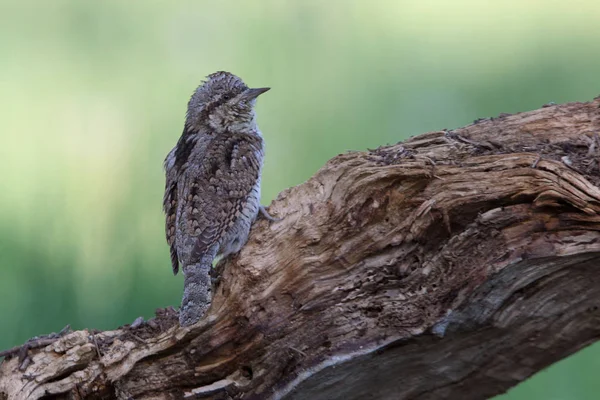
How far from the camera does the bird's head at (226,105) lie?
3717mm

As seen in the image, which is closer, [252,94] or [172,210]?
[172,210]

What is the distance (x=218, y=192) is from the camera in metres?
3.28

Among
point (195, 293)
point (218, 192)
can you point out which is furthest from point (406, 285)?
point (218, 192)

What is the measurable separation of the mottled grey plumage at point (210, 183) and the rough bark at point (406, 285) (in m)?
0.12

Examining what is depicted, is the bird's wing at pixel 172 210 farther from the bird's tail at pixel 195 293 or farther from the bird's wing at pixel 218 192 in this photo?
the bird's tail at pixel 195 293

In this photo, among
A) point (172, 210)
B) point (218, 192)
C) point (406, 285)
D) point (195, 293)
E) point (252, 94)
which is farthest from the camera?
point (252, 94)

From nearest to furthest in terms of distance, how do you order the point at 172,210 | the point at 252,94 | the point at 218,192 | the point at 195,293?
1. the point at 195,293
2. the point at 218,192
3. the point at 172,210
4. the point at 252,94

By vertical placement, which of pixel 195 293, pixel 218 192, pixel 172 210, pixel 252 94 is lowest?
pixel 195 293

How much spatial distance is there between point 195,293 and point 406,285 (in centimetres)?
90

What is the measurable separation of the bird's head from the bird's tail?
892 mm

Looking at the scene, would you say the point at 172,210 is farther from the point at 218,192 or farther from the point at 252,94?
the point at 252,94

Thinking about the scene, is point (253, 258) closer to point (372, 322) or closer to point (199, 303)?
point (199, 303)

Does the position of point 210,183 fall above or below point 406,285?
above

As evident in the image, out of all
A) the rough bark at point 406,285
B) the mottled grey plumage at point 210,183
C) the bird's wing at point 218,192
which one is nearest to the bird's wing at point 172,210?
the mottled grey plumage at point 210,183
